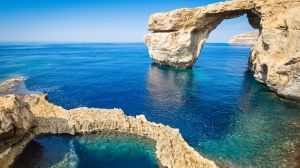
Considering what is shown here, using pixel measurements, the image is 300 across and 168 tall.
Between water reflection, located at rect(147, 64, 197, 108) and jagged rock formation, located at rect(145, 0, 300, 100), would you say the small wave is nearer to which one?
water reflection, located at rect(147, 64, 197, 108)

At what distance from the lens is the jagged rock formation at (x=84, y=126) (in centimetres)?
2035

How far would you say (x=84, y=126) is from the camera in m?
26.3

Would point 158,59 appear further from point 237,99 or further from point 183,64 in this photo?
point 237,99

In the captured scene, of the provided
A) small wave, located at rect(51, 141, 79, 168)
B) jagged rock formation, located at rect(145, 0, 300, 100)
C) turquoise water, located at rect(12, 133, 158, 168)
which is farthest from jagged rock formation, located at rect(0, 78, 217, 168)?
jagged rock formation, located at rect(145, 0, 300, 100)

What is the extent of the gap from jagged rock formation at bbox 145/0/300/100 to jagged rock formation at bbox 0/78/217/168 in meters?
23.2

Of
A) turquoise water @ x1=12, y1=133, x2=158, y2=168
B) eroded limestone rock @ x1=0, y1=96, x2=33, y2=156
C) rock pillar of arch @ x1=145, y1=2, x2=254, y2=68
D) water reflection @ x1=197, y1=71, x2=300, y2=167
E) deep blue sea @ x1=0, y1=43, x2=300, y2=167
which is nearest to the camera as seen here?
eroded limestone rock @ x1=0, y1=96, x2=33, y2=156

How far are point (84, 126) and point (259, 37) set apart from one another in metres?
42.4

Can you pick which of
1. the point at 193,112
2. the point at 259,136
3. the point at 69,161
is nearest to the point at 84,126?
the point at 69,161

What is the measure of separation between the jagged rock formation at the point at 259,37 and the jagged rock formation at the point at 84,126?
23.2 meters

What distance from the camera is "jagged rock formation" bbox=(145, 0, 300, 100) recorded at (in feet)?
113

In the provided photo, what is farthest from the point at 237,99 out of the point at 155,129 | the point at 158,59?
the point at 158,59

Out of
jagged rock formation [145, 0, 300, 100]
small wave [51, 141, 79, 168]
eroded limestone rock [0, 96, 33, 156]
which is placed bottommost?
small wave [51, 141, 79, 168]

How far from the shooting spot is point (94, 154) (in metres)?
22.0

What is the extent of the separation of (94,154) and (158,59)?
51841 millimetres
